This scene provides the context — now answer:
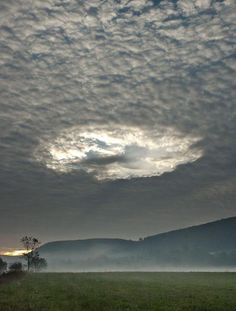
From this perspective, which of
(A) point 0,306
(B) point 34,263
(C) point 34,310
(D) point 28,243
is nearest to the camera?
(C) point 34,310

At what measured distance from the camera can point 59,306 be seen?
1427 inches

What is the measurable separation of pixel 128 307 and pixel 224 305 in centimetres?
1022

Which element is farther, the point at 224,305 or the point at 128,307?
the point at 224,305

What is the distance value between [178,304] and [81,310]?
425 inches

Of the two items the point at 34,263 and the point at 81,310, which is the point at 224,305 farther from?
the point at 34,263

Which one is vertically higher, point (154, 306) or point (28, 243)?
point (28, 243)

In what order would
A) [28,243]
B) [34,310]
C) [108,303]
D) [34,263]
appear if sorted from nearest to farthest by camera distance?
[34,310], [108,303], [28,243], [34,263]

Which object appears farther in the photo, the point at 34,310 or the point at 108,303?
the point at 108,303

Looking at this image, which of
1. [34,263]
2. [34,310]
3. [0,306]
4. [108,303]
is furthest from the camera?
[34,263]

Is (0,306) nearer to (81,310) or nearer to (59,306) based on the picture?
(59,306)

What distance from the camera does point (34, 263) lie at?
7520 inches

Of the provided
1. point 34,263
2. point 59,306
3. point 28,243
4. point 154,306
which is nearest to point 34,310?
point 59,306

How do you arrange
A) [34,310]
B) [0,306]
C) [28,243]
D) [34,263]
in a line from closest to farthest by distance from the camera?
[34,310], [0,306], [28,243], [34,263]

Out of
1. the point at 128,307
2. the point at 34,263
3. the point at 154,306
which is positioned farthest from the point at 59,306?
the point at 34,263
